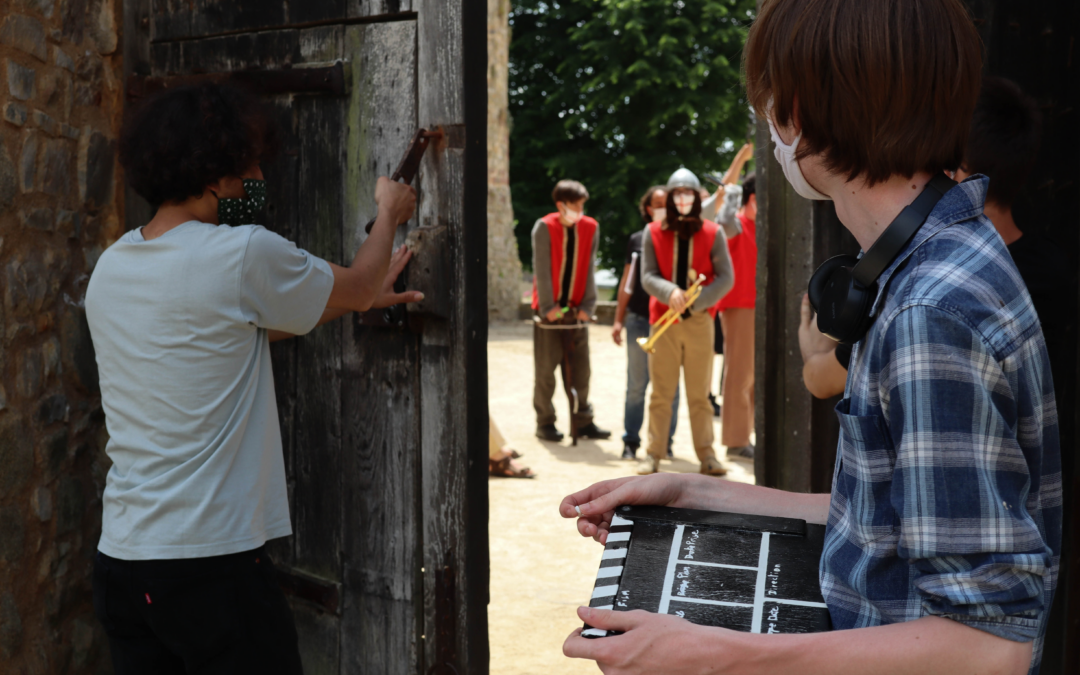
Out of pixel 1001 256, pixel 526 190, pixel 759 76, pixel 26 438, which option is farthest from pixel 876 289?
pixel 526 190

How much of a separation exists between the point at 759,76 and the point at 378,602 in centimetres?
207

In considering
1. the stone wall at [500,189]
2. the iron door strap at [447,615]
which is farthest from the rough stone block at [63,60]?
the stone wall at [500,189]

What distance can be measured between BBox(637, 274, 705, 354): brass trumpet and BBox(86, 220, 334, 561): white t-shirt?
422 centimetres

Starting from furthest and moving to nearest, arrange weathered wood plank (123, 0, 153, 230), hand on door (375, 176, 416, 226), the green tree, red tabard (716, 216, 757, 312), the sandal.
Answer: the green tree, red tabard (716, 216, 757, 312), the sandal, weathered wood plank (123, 0, 153, 230), hand on door (375, 176, 416, 226)

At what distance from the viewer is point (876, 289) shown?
983 mm

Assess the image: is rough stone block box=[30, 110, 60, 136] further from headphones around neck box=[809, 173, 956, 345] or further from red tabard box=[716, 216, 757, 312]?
red tabard box=[716, 216, 757, 312]

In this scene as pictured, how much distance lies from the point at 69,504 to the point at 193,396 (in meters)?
1.05

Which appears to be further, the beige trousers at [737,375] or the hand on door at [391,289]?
the beige trousers at [737,375]

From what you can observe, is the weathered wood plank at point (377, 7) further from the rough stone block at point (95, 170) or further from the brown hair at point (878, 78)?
the brown hair at point (878, 78)

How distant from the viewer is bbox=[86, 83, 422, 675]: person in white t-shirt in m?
2.01

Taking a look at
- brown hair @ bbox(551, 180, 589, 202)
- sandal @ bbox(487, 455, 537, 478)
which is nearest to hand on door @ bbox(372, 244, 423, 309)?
sandal @ bbox(487, 455, 537, 478)

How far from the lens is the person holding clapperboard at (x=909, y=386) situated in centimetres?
87

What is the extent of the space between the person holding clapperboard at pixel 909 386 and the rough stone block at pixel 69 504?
7.44 ft

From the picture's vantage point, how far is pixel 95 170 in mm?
2869
